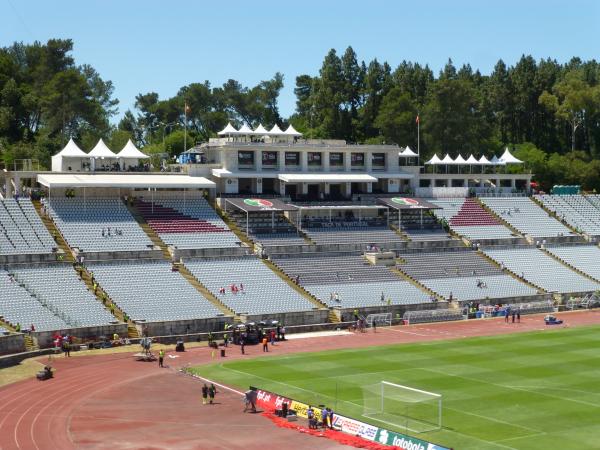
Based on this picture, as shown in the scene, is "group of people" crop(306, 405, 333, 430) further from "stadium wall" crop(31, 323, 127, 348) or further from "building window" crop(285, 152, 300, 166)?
"building window" crop(285, 152, 300, 166)

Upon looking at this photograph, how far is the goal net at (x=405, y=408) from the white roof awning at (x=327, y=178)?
51.5 meters

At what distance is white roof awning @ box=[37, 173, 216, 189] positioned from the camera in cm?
8462

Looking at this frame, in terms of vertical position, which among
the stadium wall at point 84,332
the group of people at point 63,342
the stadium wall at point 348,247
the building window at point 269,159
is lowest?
the group of people at point 63,342

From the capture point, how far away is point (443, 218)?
103 metres

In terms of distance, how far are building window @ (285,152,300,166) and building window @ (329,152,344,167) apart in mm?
4044

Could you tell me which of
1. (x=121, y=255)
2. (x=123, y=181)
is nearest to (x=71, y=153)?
(x=123, y=181)

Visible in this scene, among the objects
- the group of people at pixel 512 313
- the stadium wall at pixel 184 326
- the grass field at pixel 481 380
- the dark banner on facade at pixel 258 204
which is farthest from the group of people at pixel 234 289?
the group of people at pixel 512 313

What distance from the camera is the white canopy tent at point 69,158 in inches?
3590

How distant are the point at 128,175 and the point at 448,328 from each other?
35.6m


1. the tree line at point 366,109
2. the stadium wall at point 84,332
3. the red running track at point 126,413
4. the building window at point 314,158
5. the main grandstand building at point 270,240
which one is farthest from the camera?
→ the tree line at point 366,109

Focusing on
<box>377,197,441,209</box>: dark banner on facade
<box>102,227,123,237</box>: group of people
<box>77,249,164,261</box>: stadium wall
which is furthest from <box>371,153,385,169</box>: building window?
<box>102,227,123,237</box>: group of people

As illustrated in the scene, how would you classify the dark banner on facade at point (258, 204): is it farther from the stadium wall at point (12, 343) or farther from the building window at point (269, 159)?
the stadium wall at point (12, 343)

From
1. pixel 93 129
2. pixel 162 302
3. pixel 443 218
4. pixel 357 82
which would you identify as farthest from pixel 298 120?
pixel 162 302

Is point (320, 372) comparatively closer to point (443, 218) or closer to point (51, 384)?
point (51, 384)
